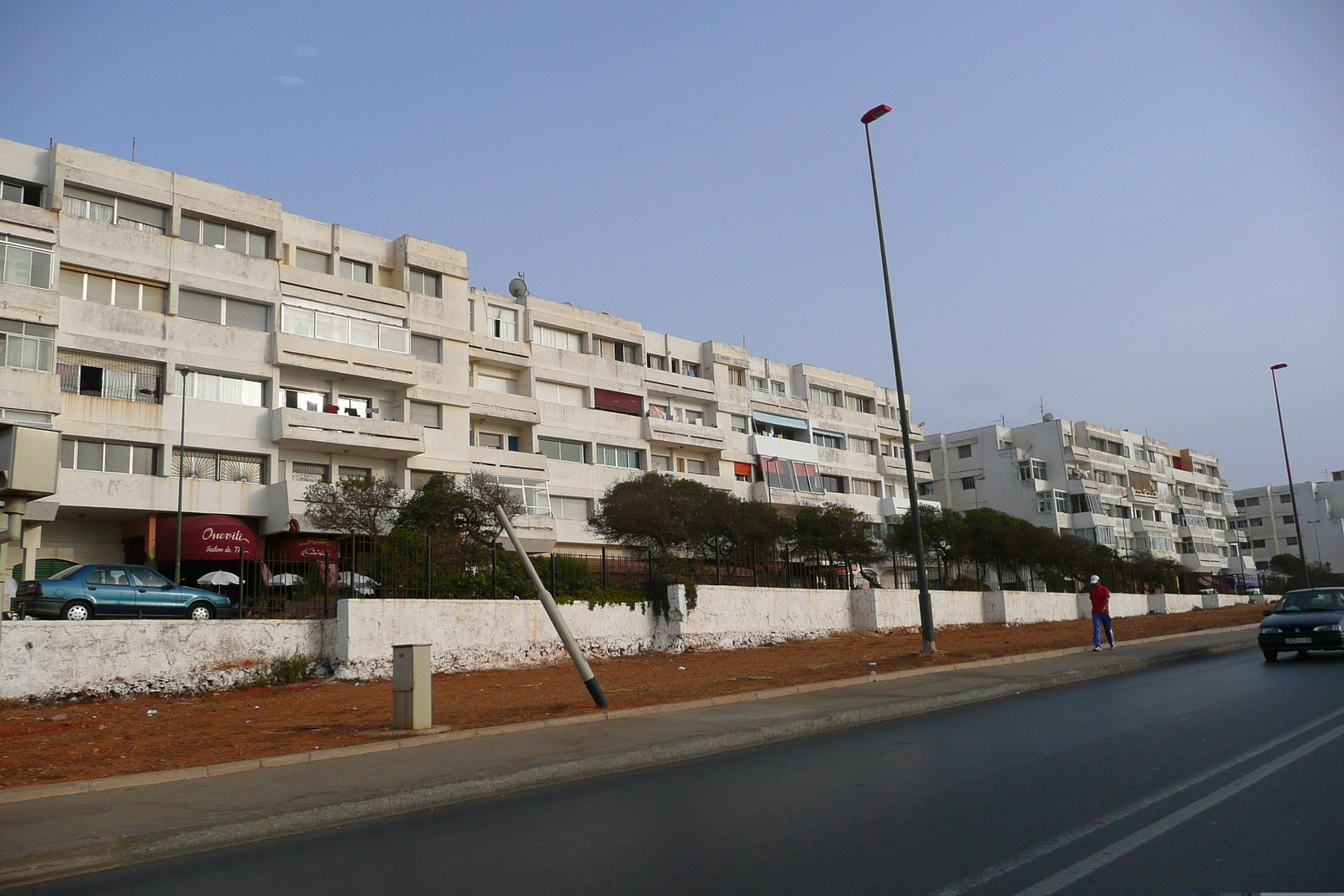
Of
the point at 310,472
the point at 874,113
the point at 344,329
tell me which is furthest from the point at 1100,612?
the point at 344,329

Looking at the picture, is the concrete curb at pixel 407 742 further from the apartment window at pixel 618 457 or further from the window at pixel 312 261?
the apartment window at pixel 618 457

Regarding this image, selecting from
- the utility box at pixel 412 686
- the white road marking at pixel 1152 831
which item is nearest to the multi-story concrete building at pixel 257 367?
the utility box at pixel 412 686

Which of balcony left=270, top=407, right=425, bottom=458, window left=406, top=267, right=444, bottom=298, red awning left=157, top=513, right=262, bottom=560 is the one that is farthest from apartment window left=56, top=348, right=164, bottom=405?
window left=406, top=267, right=444, bottom=298

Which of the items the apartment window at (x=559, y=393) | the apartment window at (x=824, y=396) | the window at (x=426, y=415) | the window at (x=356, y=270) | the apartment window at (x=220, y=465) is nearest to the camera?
the apartment window at (x=220, y=465)

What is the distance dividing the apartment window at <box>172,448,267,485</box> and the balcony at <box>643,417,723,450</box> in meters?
21.3

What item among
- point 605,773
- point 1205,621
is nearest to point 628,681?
point 605,773

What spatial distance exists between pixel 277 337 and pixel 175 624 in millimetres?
23317

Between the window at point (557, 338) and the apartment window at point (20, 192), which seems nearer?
the apartment window at point (20, 192)

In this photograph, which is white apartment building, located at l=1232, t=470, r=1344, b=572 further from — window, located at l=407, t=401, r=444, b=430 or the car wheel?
the car wheel

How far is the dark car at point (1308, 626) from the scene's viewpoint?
62.1ft

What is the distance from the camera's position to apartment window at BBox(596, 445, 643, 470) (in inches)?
2045

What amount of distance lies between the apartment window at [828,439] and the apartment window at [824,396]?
6.96ft

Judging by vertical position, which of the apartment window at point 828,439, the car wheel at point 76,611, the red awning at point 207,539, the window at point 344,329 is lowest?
the car wheel at point 76,611

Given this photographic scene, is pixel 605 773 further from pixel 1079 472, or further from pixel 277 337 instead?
pixel 1079 472
